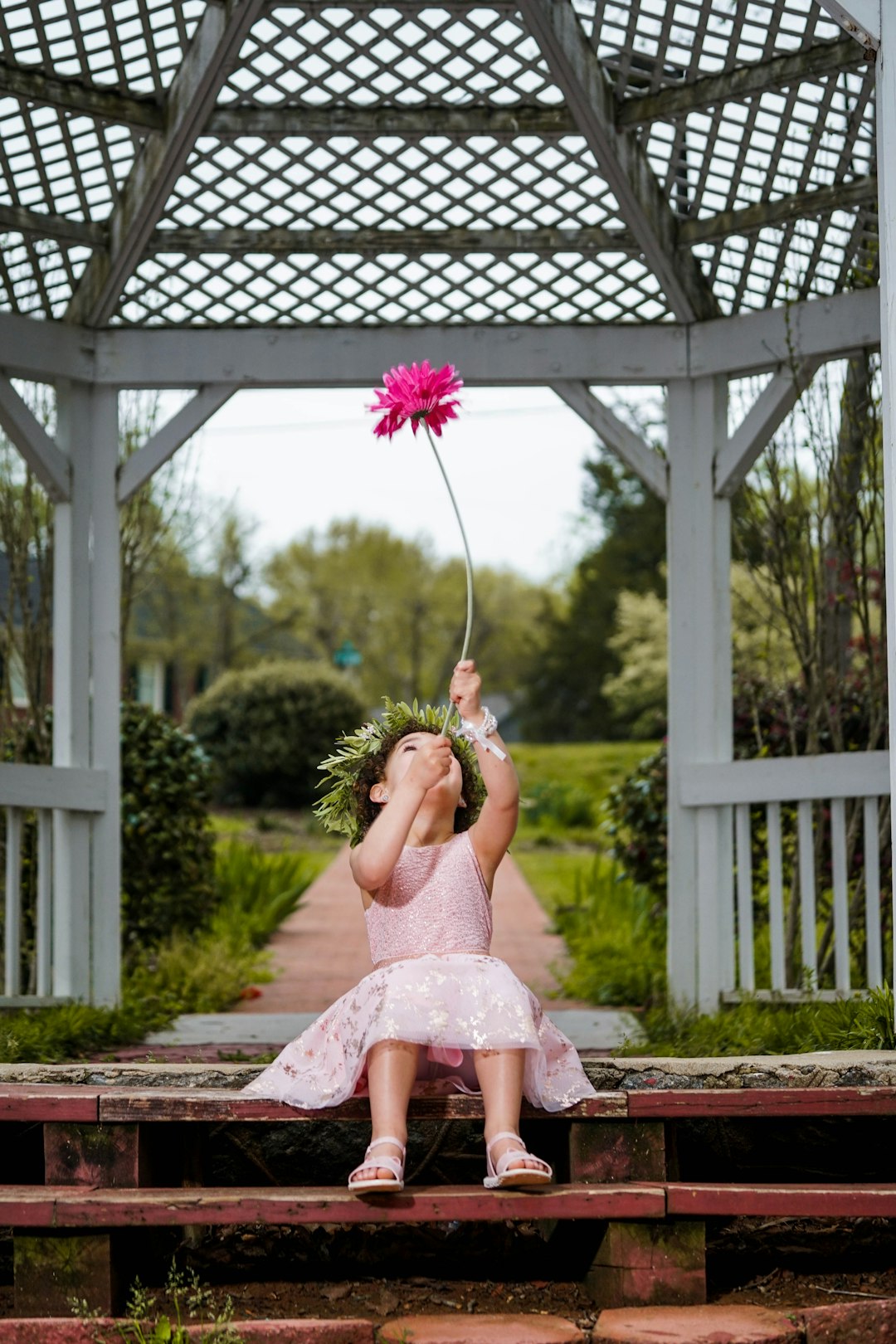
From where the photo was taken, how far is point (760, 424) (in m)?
5.71

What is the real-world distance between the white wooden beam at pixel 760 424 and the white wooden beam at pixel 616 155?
472 millimetres

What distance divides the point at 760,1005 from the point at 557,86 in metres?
3.26

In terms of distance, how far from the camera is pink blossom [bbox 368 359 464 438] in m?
3.47

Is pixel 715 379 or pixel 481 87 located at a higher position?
pixel 481 87

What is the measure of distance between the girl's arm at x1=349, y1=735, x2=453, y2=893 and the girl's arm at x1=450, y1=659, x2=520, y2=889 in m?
0.11

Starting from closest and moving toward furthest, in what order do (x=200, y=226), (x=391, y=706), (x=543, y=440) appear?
(x=391, y=706)
(x=200, y=226)
(x=543, y=440)

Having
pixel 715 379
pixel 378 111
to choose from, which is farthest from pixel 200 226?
pixel 715 379

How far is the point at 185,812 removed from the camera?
8.14m

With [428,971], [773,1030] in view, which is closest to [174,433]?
[773,1030]

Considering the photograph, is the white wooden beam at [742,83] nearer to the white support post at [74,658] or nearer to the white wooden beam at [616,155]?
the white wooden beam at [616,155]

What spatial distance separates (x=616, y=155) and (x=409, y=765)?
271 cm

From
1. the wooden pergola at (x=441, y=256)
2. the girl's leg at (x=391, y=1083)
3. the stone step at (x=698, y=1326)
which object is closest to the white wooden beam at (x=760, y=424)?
the wooden pergola at (x=441, y=256)

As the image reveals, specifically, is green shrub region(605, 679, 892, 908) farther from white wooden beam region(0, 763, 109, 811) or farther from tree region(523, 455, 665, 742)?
tree region(523, 455, 665, 742)

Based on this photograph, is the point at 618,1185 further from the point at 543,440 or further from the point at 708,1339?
the point at 543,440
